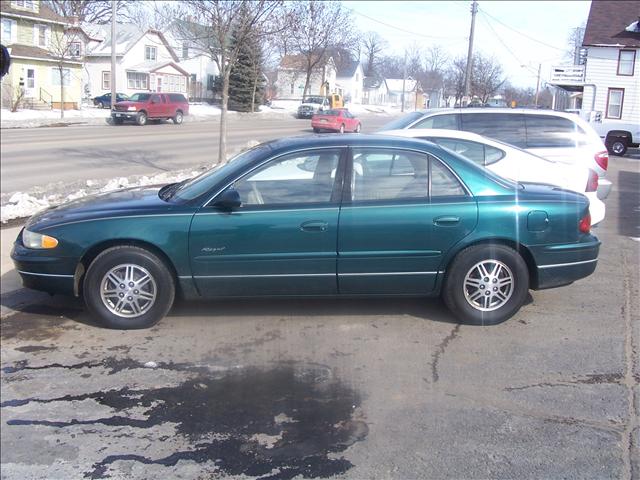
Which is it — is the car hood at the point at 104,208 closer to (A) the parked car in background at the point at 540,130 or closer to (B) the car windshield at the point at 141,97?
(A) the parked car in background at the point at 540,130

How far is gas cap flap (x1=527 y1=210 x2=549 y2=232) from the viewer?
507 centimetres

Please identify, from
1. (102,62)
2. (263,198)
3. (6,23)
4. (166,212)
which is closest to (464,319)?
(263,198)

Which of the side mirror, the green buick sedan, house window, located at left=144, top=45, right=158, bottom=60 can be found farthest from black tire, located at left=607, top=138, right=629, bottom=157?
house window, located at left=144, top=45, right=158, bottom=60

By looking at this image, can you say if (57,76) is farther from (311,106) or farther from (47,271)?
(47,271)

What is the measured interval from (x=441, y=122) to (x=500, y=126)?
2.56 ft

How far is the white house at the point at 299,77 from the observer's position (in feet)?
231

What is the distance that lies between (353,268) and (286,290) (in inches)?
21.8

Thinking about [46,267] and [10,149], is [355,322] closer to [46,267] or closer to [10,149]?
[46,267]

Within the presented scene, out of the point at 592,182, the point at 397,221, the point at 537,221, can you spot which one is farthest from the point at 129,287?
the point at 592,182

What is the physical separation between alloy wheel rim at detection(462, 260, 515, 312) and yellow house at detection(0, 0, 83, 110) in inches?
1424

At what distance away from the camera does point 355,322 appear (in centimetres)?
523

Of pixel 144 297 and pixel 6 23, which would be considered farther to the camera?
pixel 6 23

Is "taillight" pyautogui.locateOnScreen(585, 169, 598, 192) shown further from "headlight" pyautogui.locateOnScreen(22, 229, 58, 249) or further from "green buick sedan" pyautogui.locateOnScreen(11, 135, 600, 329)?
"headlight" pyautogui.locateOnScreen(22, 229, 58, 249)

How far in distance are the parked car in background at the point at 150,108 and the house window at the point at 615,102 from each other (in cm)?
2541
